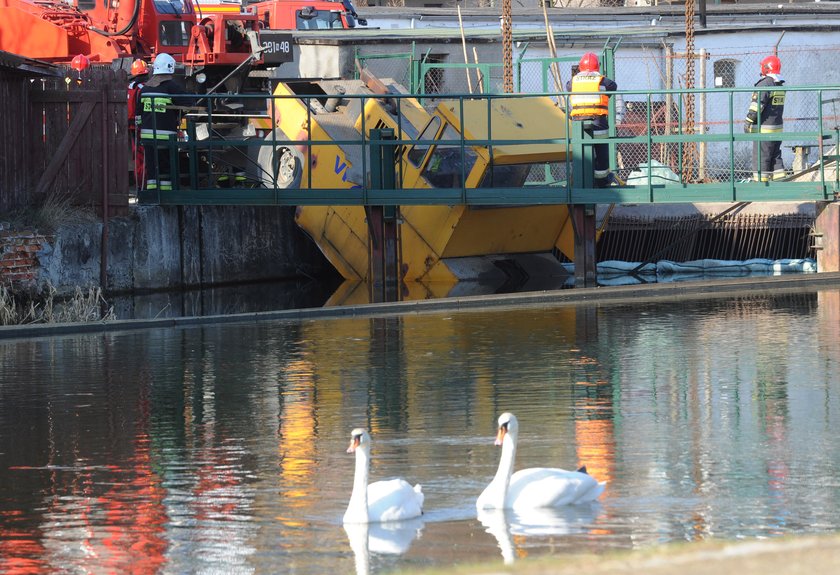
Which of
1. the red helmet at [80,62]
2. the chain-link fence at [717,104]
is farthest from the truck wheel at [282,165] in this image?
the chain-link fence at [717,104]

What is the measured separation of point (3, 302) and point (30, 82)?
5.12m

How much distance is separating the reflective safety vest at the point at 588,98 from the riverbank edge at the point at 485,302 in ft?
10.6

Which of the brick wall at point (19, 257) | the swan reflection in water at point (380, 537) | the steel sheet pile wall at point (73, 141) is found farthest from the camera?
the steel sheet pile wall at point (73, 141)

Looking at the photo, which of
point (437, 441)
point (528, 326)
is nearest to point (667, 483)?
point (437, 441)

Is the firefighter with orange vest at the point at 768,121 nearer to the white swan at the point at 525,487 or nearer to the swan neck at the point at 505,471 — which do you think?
the white swan at the point at 525,487

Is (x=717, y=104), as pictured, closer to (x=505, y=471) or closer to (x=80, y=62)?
(x=80, y=62)

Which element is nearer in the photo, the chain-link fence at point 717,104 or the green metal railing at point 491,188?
the green metal railing at point 491,188

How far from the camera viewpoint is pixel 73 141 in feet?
65.6

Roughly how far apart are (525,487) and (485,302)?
9.29 metres

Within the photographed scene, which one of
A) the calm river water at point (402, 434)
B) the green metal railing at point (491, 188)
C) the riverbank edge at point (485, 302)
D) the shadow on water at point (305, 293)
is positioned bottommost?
the calm river water at point (402, 434)

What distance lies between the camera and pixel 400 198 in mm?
20031

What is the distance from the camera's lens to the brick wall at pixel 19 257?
722 inches

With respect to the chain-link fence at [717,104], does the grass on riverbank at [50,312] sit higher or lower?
lower

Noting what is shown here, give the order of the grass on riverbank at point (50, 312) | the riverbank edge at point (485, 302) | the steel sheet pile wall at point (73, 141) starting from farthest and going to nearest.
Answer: the steel sheet pile wall at point (73, 141), the grass on riverbank at point (50, 312), the riverbank edge at point (485, 302)
